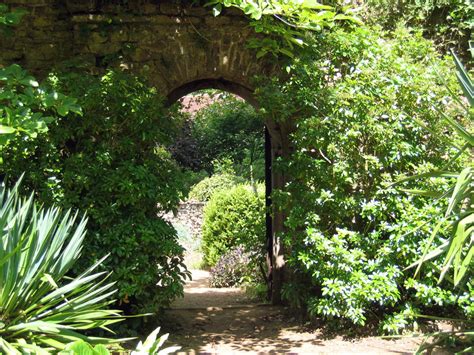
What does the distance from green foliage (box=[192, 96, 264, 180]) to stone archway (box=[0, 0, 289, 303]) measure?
979 centimetres

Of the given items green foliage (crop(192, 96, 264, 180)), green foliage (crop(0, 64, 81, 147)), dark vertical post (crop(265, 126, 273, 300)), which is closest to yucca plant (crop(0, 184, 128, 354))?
green foliage (crop(0, 64, 81, 147))

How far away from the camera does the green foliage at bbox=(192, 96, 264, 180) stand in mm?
17062

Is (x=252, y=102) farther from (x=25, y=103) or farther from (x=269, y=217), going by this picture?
(x=25, y=103)

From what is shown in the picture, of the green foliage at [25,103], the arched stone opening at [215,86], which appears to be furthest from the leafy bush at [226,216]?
the green foliage at [25,103]

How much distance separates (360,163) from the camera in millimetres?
6070

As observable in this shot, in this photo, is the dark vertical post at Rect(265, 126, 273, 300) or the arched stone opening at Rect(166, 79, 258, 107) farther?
the dark vertical post at Rect(265, 126, 273, 300)

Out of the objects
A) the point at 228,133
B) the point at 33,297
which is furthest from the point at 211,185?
the point at 33,297

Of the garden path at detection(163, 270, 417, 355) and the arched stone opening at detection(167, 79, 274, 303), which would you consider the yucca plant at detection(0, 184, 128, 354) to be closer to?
the garden path at detection(163, 270, 417, 355)

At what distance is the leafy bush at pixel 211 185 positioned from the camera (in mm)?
14562

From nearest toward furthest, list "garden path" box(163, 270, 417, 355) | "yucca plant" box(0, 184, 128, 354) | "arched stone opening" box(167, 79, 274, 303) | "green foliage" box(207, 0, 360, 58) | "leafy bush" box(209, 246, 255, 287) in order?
"yucca plant" box(0, 184, 128, 354), "green foliage" box(207, 0, 360, 58), "garden path" box(163, 270, 417, 355), "arched stone opening" box(167, 79, 274, 303), "leafy bush" box(209, 246, 255, 287)

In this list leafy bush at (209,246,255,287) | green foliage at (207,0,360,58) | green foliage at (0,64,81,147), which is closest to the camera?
green foliage at (0,64,81,147)

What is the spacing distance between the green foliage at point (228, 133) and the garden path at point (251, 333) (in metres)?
9.09

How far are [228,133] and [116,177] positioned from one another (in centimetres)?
1239

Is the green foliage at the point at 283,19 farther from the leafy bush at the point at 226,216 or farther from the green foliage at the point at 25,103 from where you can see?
the leafy bush at the point at 226,216
